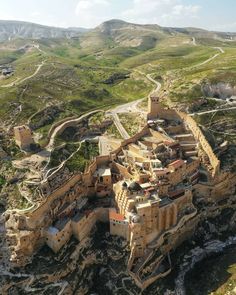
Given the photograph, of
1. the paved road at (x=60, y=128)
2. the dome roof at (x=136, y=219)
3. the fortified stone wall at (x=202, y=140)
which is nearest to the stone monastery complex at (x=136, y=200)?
the dome roof at (x=136, y=219)

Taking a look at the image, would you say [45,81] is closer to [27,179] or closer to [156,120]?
[156,120]

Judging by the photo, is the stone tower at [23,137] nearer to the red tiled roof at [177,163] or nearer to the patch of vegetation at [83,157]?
the patch of vegetation at [83,157]

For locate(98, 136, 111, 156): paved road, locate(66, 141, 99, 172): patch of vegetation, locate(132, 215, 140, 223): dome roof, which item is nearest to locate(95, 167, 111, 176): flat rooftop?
locate(66, 141, 99, 172): patch of vegetation

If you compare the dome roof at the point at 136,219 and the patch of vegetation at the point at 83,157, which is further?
the patch of vegetation at the point at 83,157

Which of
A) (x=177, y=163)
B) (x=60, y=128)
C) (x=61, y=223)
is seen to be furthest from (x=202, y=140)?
(x=61, y=223)

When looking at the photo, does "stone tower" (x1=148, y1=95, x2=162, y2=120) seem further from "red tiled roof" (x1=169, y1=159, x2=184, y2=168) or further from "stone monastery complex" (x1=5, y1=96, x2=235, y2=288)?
"red tiled roof" (x1=169, y1=159, x2=184, y2=168)
